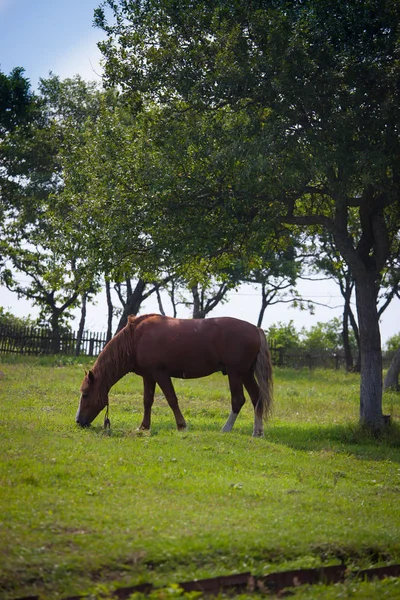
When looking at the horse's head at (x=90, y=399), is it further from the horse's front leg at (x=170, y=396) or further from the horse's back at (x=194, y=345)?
the horse's front leg at (x=170, y=396)

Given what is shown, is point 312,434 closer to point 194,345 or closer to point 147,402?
point 194,345

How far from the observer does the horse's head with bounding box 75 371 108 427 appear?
1489 centimetres

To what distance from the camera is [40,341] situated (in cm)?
3822

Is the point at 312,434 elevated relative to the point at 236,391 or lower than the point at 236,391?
lower

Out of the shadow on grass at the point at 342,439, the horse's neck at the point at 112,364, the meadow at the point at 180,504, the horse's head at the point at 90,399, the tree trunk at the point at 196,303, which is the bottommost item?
the meadow at the point at 180,504

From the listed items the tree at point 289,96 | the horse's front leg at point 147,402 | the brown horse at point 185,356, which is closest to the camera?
the horse's front leg at point 147,402

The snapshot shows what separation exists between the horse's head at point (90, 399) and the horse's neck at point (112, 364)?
17 centimetres

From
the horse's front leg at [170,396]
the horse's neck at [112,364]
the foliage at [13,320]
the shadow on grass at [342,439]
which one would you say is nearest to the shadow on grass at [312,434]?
the shadow on grass at [342,439]

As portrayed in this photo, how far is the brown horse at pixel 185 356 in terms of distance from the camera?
15.5 metres

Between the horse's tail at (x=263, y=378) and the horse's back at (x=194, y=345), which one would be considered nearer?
the horse's back at (x=194, y=345)

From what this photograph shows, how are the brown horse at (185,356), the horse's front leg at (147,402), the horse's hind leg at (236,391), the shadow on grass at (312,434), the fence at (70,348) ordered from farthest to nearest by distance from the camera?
the fence at (70,348), the horse's hind leg at (236,391), the brown horse at (185,356), the horse's front leg at (147,402), the shadow on grass at (312,434)

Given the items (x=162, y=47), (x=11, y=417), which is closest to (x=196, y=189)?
(x=162, y=47)

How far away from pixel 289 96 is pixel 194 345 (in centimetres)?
641

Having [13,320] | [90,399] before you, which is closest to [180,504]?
[90,399]
